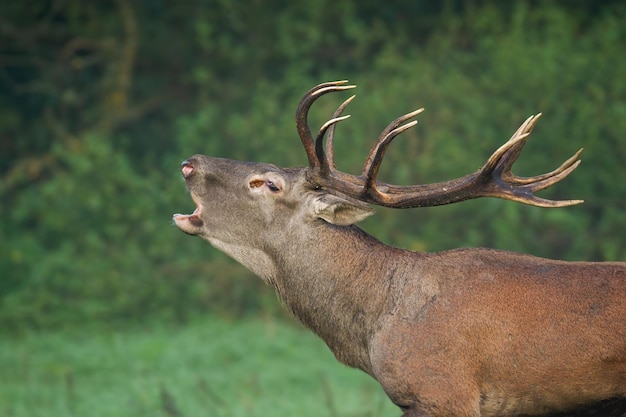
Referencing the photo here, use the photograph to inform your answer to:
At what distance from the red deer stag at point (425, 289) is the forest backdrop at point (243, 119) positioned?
7.02 metres

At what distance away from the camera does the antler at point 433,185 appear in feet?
15.6

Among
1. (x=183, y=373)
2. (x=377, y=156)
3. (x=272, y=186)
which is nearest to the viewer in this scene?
(x=377, y=156)

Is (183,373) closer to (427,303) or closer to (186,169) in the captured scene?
(186,169)

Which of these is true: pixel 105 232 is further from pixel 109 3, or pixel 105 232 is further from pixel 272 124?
pixel 109 3

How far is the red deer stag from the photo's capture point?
441cm

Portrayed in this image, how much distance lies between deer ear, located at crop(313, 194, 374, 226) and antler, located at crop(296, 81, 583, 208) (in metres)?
0.04

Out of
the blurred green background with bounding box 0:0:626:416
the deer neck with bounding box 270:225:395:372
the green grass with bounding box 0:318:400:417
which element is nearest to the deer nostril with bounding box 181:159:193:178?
the deer neck with bounding box 270:225:395:372

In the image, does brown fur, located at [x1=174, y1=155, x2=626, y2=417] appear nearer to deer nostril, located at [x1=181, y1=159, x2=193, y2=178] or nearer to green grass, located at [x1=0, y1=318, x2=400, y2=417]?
deer nostril, located at [x1=181, y1=159, x2=193, y2=178]

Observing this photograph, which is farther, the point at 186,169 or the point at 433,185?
the point at 186,169

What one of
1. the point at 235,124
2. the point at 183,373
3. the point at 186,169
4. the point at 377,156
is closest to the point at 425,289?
the point at 377,156

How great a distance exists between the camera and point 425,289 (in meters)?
4.75

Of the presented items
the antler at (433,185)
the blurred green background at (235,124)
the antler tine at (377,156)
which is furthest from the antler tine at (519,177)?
the blurred green background at (235,124)

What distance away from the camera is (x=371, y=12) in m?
15.3

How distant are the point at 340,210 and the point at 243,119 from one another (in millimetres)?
8920
